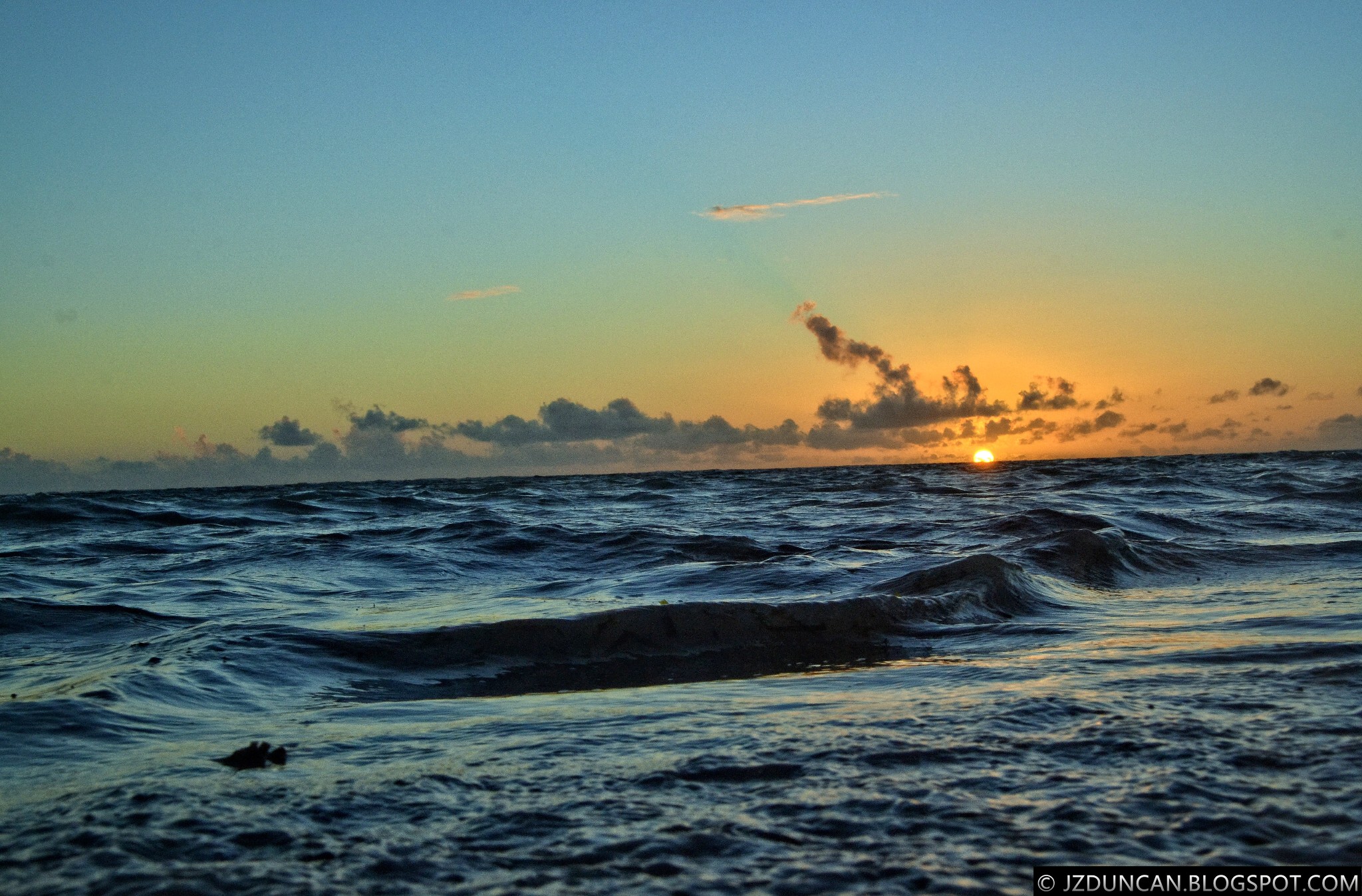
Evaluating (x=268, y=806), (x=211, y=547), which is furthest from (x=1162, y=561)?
(x=211, y=547)

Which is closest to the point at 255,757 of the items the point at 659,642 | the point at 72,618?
the point at 659,642

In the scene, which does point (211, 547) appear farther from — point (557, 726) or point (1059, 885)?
point (1059, 885)

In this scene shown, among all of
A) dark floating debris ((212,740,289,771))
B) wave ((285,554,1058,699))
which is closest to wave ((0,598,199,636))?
wave ((285,554,1058,699))

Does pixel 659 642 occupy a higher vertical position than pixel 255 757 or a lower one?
lower

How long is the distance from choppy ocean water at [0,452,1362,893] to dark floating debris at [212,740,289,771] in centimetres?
10

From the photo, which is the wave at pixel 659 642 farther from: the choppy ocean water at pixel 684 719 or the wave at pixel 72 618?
the wave at pixel 72 618

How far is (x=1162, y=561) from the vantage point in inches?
453

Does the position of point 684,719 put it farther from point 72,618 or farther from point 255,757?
point 72,618

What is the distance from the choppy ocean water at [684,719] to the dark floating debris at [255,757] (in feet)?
0.31

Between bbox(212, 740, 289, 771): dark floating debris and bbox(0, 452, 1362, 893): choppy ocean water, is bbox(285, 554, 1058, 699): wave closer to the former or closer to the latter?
bbox(0, 452, 1362, 893): choppy ocean water

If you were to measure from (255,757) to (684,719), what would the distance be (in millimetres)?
1844

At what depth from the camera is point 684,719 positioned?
4652mm

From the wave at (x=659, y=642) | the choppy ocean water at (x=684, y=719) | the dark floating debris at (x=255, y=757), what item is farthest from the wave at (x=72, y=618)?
the dark floating debris at (x=255, y=757)

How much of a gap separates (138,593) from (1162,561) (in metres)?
11.0
